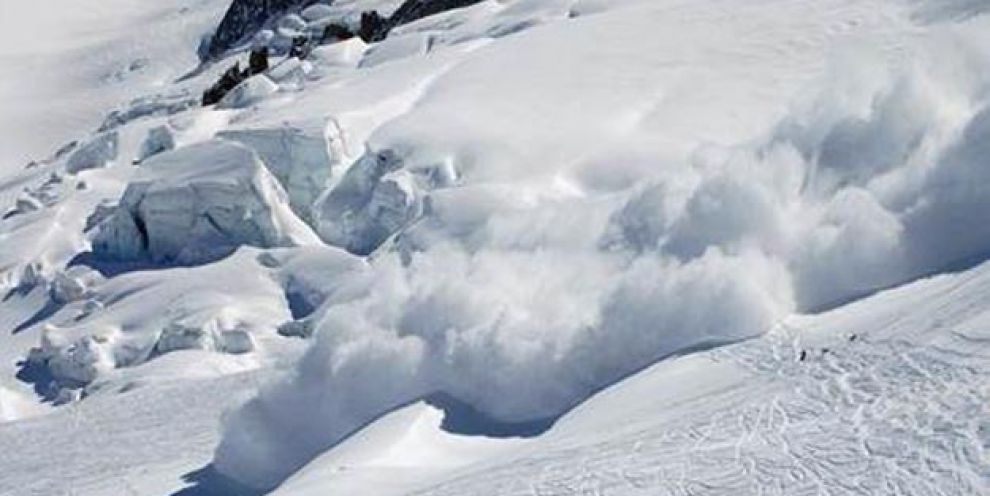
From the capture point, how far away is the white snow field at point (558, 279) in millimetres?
11070

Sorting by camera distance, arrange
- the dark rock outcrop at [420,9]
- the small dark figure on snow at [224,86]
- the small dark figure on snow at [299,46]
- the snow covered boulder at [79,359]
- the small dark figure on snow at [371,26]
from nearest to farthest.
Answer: the snow covered boulder at [79,359] → the small dark figure on snow at [224,86] → the dark rock outcrop at [420,9] → the small dark figure on snow at [371,26] → the small dark figure on snow at [299,46]

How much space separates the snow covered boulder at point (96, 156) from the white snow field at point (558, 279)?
4431mm

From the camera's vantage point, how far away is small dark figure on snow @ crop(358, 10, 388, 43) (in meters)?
43.7

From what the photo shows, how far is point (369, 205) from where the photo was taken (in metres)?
23.3

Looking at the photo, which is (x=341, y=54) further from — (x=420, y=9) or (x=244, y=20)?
(x=244, y=20)

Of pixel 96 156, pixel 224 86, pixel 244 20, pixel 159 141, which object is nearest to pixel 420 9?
pixel 224 86

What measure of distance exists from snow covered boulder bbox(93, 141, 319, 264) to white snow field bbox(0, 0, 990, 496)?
0.06m

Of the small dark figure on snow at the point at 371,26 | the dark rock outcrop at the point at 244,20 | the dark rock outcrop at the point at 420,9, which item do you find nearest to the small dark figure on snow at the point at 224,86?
the small dark figure on snow at the point at 371,26

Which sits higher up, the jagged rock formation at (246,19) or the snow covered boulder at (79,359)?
the snow covered boulder at (79,359)

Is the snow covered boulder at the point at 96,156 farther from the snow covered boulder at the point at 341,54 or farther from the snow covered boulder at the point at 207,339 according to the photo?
the snow covered boulder at the point at 207,339

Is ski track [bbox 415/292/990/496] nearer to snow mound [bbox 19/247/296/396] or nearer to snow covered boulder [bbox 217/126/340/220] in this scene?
snow mound [bbox 19/247/296/396]

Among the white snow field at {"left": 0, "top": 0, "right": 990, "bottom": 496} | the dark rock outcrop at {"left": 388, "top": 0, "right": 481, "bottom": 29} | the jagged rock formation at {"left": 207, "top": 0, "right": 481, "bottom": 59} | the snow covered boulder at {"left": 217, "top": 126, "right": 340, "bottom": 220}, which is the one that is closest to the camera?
the white snow field at {"left": 0, "top": 0, "right": 990, "bottom": 496}

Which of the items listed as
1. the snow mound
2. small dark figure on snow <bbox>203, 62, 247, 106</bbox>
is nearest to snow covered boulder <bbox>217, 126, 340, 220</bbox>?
the snow mound

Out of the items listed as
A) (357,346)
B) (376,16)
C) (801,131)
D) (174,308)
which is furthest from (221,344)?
(376,16)
